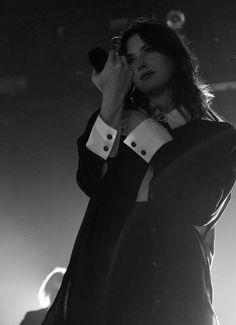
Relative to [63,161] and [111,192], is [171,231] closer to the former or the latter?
[111,192]

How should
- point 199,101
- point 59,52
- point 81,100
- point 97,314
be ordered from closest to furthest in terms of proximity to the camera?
1. point 97,314
2. point 199,101
3. point 59,52
4. point 81,100

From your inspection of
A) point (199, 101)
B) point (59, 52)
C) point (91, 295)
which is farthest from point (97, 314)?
point (59, 52)

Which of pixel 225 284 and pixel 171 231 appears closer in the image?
pixel 171 231

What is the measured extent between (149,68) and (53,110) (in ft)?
14.1

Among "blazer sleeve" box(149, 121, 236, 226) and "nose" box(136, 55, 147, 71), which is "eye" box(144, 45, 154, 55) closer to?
"nose" box(136, 55, 147, 71)

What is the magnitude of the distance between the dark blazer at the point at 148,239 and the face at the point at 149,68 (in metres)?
0.29

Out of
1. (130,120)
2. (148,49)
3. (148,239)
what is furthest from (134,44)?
(148,239)

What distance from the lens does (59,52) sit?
4.83m

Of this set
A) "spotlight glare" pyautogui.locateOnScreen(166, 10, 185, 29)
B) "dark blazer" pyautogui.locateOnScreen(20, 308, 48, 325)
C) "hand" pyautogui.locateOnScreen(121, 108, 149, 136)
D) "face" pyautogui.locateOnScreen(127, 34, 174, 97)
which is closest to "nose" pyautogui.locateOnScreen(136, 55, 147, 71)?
"face" pyautogui.locateOnScreen(127, 34, 174, 97)

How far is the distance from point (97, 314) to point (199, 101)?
2.35ft

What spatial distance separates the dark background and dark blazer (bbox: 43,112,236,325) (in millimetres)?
3504

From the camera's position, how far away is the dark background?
451 centimetres

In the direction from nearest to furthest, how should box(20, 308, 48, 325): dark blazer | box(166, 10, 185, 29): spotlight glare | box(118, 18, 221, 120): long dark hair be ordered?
1. box(118, 18, 221, 120): long dark hair
2. box(20, 308, 48, 325): dark blazer
3. box(166, 10, 185, 29): spotlight glare

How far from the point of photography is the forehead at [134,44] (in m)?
1.54
